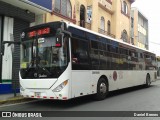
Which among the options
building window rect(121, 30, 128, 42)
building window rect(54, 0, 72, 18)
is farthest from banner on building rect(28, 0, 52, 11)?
building window rect(121, 30, 128, 42)

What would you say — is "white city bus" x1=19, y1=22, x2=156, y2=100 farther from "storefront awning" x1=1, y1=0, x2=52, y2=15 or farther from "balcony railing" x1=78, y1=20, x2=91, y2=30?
"balcony railing" x1=78, y1=20, x2=91, y2=30

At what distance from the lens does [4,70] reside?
13.9 m

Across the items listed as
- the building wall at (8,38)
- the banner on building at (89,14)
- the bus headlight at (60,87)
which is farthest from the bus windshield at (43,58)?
the banner on building at (89,14)

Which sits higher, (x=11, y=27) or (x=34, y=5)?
(x=34, y=5)

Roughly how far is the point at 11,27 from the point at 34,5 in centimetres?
178

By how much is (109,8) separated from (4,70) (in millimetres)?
17735

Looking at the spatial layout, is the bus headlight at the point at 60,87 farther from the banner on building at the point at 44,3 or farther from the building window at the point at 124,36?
the building window at the point at 124,36

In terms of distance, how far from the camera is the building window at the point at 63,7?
18.6m

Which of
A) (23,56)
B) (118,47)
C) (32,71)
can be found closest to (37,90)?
(32,71)

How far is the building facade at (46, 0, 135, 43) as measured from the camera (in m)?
19.3

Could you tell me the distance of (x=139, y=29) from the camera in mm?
42156

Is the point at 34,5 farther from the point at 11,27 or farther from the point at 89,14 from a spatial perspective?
the point at 89,14

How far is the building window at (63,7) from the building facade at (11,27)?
3296 millimetres

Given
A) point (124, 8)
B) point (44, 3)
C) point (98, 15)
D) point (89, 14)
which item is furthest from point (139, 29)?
point (44, 3)
